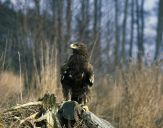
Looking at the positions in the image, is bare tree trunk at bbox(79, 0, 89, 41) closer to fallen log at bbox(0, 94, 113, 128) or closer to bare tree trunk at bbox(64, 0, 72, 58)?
bare tree trunk at bbox(64, 0, 72, 58)

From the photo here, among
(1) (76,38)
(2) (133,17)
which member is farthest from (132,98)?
(2) (133,17)

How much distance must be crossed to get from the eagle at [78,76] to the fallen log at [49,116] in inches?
15.7

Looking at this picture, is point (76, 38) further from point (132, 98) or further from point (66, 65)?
point (66, 65)

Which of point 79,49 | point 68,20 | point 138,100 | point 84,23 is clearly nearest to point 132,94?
point 138,100

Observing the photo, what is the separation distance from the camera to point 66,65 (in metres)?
6.48

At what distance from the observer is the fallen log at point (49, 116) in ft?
18.4

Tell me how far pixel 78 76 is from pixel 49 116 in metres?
0.77

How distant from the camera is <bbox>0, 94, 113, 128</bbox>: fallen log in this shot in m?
5.61

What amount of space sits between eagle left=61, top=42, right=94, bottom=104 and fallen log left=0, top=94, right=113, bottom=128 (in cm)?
40

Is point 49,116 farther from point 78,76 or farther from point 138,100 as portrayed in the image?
point 138,100

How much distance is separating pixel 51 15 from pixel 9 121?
8.76 m

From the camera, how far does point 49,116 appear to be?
19.1ft

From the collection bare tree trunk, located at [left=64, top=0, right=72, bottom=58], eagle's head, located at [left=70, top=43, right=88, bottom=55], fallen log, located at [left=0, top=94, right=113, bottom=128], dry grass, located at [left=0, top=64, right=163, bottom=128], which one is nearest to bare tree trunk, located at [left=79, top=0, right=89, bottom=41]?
bare tree trunk, located at [left=64, top=0, right=72, bottom=58]

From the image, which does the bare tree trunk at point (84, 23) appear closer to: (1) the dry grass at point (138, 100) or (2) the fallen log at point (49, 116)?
(1) the dry grass at point (138, 100)
